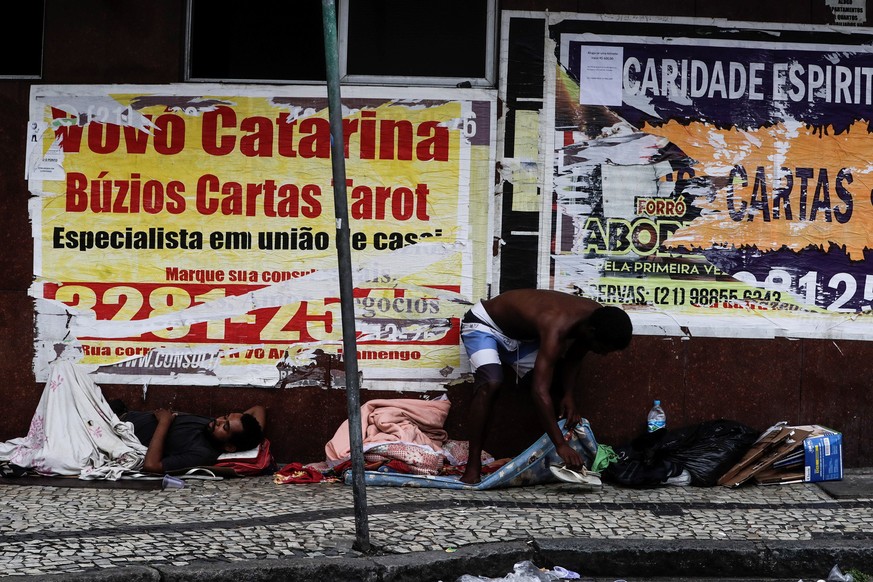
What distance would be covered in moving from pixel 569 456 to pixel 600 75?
2462 millimetres

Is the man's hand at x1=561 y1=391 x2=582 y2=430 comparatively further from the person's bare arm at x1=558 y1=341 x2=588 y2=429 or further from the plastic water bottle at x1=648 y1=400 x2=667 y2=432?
the plastic water bottle at x1=648 y1=400 x2=667 y2=432

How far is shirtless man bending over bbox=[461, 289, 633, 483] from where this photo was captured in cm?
547

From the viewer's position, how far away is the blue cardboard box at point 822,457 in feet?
19.2

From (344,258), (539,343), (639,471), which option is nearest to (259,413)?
(539,343)

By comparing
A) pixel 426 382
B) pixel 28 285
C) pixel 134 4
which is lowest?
pixel 426 382

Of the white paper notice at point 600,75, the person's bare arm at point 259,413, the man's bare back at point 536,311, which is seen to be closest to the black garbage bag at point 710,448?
the man's bare back at point 536,311

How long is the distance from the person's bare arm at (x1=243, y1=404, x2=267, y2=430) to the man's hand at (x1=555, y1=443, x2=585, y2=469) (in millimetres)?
1893

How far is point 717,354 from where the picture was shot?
629cm

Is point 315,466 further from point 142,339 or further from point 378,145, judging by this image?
point 378,145

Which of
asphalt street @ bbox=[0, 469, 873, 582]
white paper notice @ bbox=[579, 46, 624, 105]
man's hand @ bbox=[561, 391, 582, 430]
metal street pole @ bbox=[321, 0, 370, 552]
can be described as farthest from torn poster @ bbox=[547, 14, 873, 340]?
metal street pole @ bbox=[321, 0, 370, 552]

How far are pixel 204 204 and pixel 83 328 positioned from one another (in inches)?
43.6

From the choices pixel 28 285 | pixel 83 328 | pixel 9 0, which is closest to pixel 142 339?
pixel 83 328

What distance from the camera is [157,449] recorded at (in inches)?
232

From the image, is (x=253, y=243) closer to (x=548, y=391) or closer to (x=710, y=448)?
(x=548, y=391)
